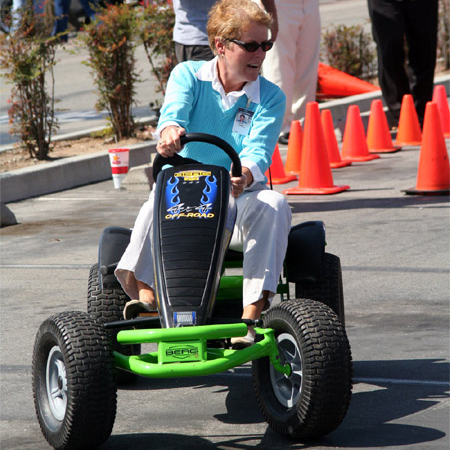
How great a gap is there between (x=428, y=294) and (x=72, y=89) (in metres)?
12.1

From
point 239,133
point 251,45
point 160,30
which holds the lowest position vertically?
point 239,133

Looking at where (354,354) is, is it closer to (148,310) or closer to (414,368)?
(414,368)

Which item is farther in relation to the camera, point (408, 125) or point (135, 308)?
point (408, 125)

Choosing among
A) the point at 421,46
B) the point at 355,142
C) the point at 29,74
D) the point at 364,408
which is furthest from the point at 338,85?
the point at 364,408

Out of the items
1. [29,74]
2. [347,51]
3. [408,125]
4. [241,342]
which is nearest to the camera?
[241,342]

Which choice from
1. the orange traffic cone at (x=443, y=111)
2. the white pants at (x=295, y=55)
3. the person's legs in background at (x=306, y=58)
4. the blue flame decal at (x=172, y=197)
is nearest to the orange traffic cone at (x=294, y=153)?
the white pants at (x=295, y=55)

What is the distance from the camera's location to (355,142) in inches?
419

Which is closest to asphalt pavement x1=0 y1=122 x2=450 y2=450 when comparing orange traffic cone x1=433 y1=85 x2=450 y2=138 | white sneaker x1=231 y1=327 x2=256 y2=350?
white sneaker x1=231 y1=327 x2=256 y2=350

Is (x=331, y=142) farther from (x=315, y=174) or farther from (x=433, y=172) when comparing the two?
(x=433, y=172)

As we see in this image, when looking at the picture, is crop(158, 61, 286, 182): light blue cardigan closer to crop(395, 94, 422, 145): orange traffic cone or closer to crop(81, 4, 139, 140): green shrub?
crop(81, 4, 139, 140): green shrub

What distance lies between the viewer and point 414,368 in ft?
15.0

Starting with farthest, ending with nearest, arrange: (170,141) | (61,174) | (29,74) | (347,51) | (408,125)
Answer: (347,51)
(408,125)
(29,74)
(61,174)
(170,141)

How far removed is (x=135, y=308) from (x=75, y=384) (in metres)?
0.71

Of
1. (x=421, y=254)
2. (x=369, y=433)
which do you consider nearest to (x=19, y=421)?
(x=369, y=433)
